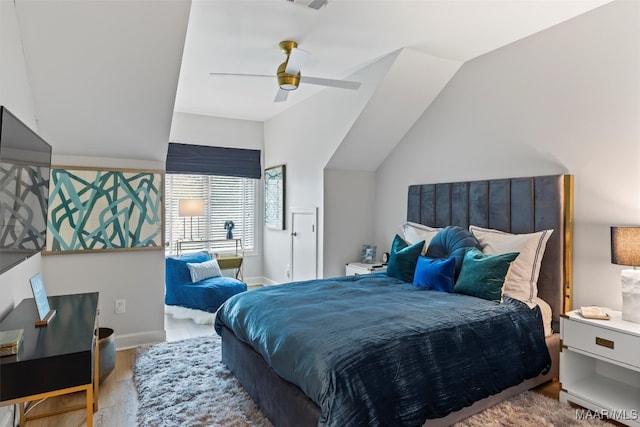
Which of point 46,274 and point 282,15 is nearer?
point 282,15

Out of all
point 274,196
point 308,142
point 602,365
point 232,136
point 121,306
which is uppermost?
point 232,136

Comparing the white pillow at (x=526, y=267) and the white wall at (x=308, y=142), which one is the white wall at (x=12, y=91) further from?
the white pillow at (x=526, y=267)

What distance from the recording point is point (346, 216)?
4.58 meters

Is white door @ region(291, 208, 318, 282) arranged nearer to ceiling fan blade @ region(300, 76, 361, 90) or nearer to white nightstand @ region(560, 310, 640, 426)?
ceiling fan blade @ region(300, 76, 361, 90)

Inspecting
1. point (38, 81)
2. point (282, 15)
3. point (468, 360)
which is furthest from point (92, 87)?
point (468, 360)

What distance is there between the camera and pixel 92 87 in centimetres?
273

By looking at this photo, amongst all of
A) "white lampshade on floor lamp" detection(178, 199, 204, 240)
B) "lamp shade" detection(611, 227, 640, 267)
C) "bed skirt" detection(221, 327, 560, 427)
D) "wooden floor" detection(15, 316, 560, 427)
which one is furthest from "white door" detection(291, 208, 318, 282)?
"lamp shade" detection(611, 227, 640, 267)

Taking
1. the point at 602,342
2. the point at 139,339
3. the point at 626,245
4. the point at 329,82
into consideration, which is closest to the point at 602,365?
the point at 602,342

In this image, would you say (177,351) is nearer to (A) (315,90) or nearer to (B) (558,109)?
(A) (315,90)

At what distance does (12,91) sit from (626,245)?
3752mm

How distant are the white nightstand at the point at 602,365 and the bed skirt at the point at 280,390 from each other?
0.62 ft

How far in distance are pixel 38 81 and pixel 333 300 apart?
2537mm

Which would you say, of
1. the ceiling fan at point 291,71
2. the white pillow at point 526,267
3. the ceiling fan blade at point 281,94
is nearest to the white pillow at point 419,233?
the white pillow at point 526,267

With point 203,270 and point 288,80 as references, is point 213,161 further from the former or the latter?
point 288,80
